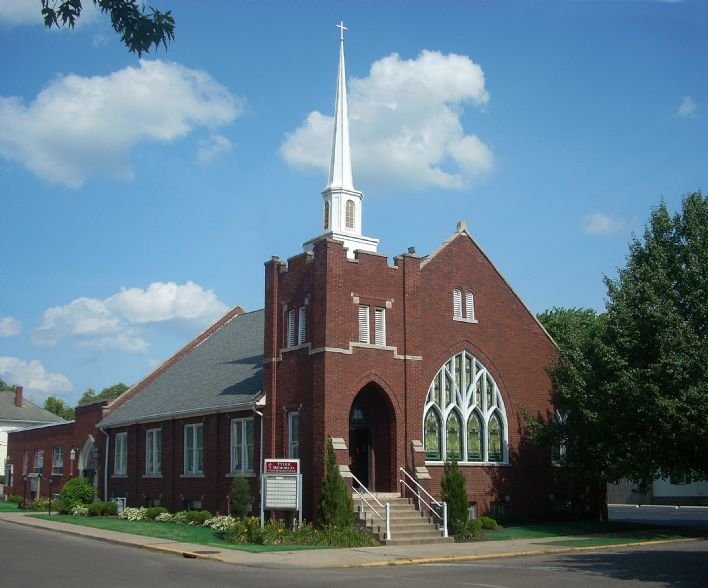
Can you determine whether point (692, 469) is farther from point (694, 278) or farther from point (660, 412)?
point (694, 278)

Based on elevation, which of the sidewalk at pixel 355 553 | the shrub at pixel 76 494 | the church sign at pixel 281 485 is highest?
the church sign at pixel 281 485

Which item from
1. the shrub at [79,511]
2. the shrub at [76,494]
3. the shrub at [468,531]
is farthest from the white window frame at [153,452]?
the shrub at [468,531]

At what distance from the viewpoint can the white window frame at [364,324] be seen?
94.7ft

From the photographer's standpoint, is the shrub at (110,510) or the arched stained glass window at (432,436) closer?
the arched stained glass window at (432,436)

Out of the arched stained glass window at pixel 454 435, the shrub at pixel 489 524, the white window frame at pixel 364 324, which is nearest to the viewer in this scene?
the white window frame at pixel 364 324

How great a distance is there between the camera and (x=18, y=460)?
185 feet

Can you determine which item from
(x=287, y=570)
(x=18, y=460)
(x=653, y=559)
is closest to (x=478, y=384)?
(x=653, y=559)

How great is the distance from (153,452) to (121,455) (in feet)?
13.5

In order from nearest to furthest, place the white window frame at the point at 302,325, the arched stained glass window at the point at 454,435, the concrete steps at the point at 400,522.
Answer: the concrete steps at the point at 400,522, the white window frame at the point at 302,325, the arched stained glass window at the point at 454,435

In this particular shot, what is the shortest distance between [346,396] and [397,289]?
173 inches

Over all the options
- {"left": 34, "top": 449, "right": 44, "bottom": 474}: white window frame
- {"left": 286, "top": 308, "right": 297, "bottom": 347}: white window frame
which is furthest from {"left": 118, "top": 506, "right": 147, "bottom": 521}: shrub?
{"left": 34, "top": 449, "right": 44, "bottom": 474}: white window frame

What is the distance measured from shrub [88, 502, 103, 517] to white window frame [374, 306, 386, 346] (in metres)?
15.7

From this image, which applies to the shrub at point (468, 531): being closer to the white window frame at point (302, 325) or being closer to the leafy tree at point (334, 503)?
the leafy tree at point (334, 503)

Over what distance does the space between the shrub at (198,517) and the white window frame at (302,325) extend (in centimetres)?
768
